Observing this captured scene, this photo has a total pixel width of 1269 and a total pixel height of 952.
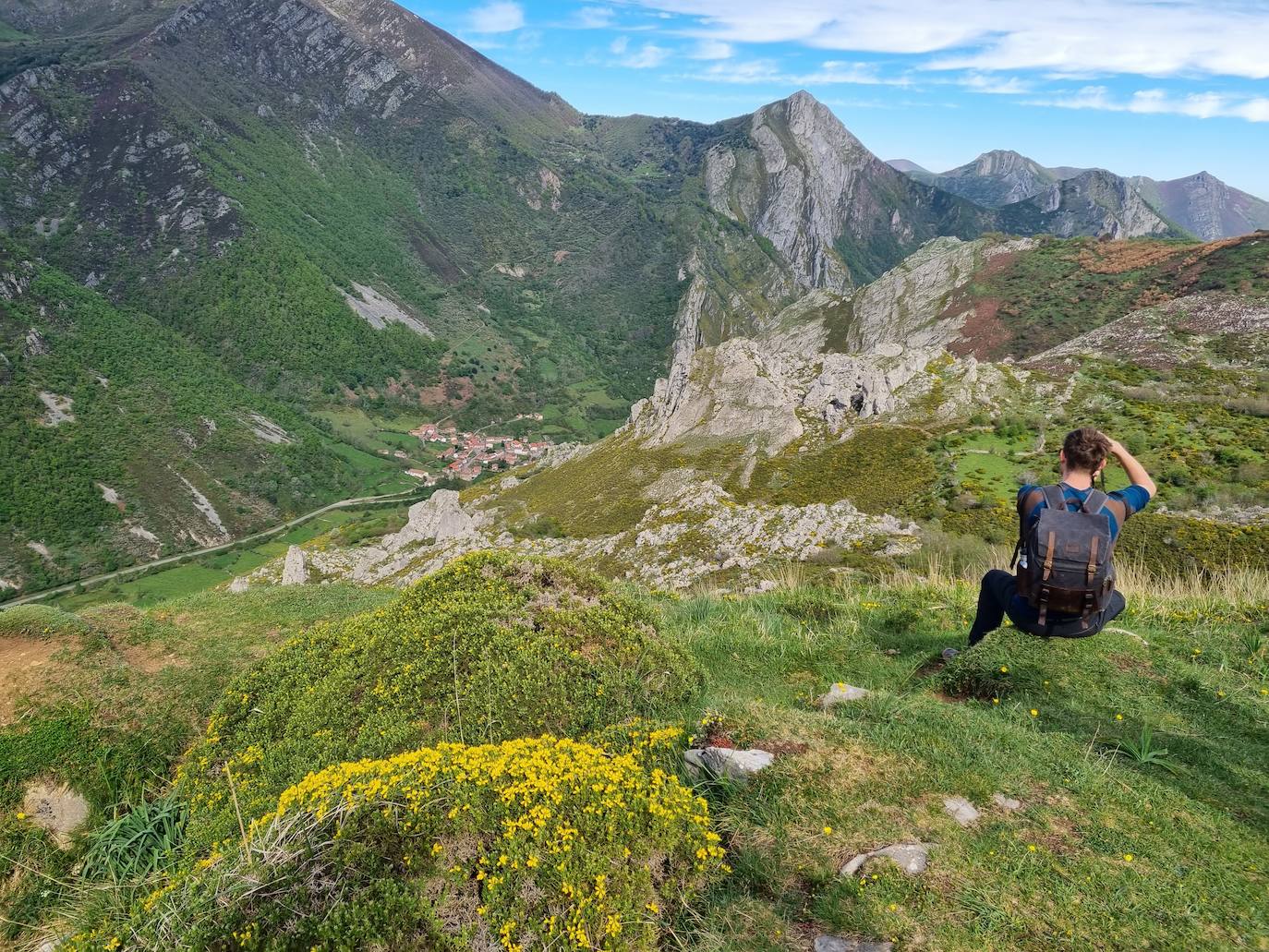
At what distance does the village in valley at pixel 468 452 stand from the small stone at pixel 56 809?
144036 millimetres

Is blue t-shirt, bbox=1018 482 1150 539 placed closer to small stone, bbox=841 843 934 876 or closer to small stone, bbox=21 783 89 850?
small stone, bbox=841 843 934 876

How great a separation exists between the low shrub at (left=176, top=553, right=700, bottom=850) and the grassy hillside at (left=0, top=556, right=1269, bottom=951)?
13 cm

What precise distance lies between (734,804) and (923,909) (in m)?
1.52

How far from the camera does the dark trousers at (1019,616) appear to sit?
6211 millimetres

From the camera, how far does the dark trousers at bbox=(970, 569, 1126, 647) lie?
621 centimetres

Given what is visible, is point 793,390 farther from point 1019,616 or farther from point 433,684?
point 433,684

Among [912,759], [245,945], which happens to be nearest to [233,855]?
[245,945]

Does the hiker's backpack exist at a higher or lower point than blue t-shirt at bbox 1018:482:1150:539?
lower

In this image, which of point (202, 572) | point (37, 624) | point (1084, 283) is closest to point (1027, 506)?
point (37, 624)

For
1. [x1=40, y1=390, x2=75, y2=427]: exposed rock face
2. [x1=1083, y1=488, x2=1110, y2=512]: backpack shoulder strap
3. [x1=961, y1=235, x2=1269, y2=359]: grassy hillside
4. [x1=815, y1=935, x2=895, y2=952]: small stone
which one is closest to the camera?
[x1=815, y1=935, x2=895, y2=952]: small stone

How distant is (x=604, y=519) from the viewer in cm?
5944

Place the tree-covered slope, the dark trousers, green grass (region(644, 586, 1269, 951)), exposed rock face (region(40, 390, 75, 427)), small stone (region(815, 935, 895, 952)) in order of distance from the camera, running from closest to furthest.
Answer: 1. small stone (region(815, 935, 895, 952))
2. green grass (region(644, 586, 1269, 951))
3. the dark trousers
4. the tree-covered slope
5. exposed rock face (region(40, 390, 75, 427))

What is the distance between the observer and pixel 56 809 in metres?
6.54

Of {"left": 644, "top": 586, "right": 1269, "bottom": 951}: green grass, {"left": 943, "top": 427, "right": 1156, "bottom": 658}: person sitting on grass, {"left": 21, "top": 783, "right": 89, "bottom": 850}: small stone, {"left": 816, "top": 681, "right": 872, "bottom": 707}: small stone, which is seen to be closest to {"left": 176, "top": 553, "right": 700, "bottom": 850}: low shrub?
{"left": 21, "top": 783, "right": 89, "bottom": 850}: small stone
